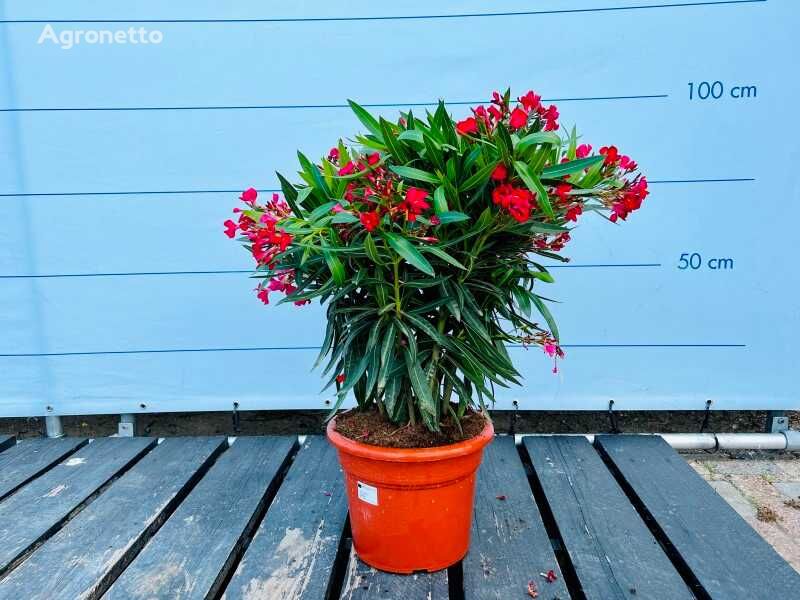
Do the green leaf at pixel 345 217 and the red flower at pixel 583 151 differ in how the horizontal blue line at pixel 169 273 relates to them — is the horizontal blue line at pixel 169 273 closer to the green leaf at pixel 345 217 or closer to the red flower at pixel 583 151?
the red flower at pixel 583 151

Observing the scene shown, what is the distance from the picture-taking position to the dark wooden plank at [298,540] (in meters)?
1.17

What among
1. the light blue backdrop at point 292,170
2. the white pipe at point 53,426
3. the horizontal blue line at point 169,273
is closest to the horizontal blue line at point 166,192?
the light blue backdrop at point 292,170

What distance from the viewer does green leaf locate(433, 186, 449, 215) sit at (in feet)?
3.49

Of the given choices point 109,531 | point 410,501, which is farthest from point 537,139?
point 109,531

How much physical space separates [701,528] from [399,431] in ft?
2.45

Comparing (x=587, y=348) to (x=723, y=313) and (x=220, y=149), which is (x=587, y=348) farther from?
(x=220, y=149)

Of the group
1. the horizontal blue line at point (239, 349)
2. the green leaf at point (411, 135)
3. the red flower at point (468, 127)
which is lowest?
the horizontal blue line at point (239, 349)

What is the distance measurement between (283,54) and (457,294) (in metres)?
1.18

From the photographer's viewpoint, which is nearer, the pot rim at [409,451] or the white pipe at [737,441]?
the pot rim at [409,451]

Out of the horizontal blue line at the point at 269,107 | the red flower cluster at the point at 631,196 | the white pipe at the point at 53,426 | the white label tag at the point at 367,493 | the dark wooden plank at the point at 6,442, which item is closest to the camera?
the red flower cluster at the point at 631,196

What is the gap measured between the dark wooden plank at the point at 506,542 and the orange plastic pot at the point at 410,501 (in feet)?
0.24

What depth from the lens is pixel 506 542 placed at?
52.2 inches

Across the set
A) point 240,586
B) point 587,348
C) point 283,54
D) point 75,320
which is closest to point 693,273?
point 587,348

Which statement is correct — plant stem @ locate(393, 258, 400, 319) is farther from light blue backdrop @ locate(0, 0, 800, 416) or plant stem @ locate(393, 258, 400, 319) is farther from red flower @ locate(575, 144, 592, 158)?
light blue backdrop @ locate(0, 0, 800, 416)
